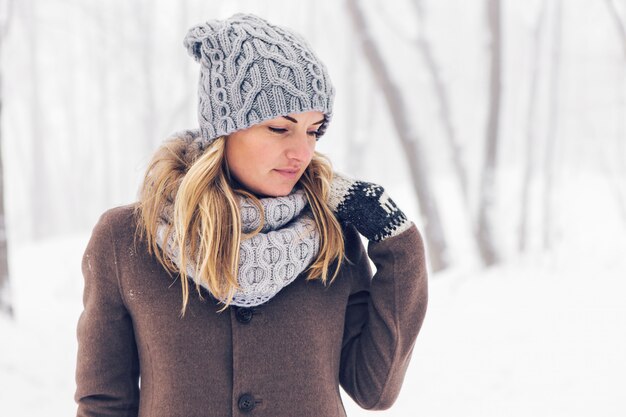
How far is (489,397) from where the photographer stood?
2.84 meters

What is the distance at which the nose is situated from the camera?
1.41 metres

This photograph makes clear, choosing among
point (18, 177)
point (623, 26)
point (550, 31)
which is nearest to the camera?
point (623, 26)

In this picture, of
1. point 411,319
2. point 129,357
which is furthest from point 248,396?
point 411,319

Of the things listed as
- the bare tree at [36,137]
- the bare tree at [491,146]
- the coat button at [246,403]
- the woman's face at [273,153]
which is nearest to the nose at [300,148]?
the woman's face at [273,153]

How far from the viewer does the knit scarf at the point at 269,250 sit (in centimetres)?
136

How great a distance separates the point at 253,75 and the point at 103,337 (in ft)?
2.47

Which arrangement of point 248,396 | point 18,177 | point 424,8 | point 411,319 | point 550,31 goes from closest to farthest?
point 248,396
point 411,319
point 424,8
point 550,31
point 18,177

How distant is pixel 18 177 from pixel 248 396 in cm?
2868

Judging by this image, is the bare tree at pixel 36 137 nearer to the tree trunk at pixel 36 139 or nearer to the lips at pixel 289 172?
the tree trunk at pixel 36 139

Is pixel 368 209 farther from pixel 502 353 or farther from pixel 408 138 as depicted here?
pixel 408 138

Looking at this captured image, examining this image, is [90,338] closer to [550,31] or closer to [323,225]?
[323,225]

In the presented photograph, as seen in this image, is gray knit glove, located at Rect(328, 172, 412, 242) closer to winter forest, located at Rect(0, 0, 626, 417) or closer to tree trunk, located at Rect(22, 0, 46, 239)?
winter forest, located at Rect(0, 0, 626, 417)

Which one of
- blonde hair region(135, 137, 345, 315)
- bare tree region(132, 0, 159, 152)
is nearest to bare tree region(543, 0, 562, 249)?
bare tree region(132, 0, 159, 152)

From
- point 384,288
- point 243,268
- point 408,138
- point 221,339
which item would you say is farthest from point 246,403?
point 408,138
